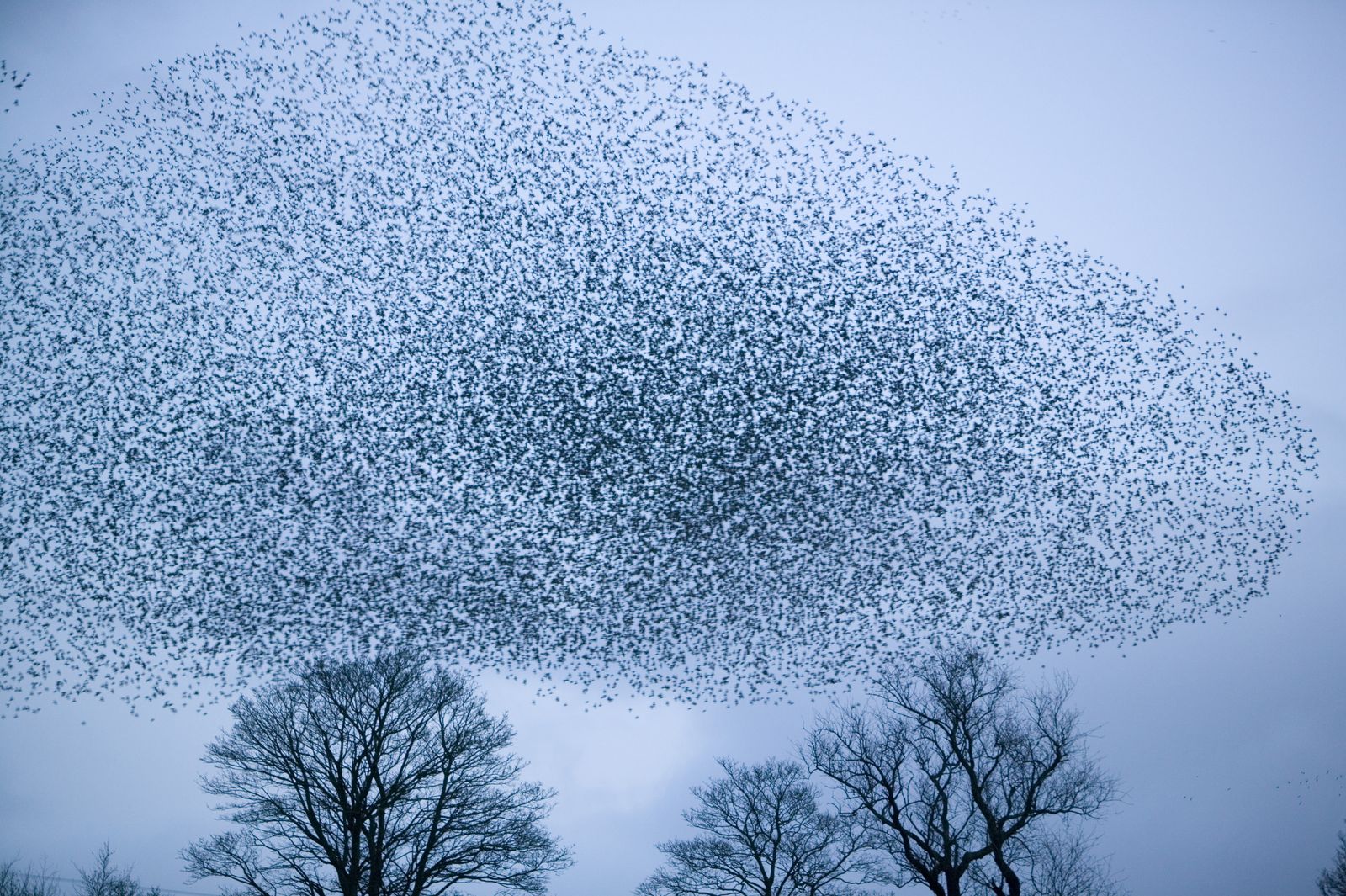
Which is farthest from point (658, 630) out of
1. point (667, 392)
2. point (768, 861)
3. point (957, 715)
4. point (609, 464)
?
point (768, 861)

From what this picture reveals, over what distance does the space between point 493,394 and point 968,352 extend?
12852 millimetres

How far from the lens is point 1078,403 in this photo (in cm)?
2339

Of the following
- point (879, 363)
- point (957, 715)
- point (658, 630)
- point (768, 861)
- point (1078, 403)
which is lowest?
point (768, 861)

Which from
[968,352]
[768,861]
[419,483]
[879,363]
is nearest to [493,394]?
[419,483]

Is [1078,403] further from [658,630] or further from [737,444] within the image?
[658,630]

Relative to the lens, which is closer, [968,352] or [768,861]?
[968,352]

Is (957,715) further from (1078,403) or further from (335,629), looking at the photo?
(335,629)

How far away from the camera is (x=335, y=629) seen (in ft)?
75.4

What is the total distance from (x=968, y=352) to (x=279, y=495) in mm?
18820

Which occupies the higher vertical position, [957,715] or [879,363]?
[879,363]

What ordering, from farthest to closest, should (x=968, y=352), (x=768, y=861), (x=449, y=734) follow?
(x=768, y=861)
(x=968, y=352)
(x=449, y=734)

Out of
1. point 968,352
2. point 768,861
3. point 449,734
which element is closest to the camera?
point 449,734

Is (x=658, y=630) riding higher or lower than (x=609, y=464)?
lower

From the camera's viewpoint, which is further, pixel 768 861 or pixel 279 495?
pixel 768 861
